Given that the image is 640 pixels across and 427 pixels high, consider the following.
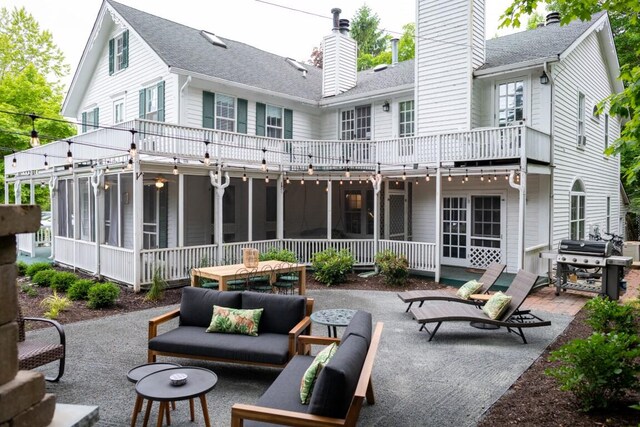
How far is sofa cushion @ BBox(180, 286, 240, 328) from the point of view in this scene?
20.4 feet

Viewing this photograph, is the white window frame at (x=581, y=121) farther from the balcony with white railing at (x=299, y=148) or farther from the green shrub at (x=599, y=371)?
the green shrub at (x=599, y=371)

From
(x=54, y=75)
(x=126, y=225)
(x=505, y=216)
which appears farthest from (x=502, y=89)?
(x=54, y=75)

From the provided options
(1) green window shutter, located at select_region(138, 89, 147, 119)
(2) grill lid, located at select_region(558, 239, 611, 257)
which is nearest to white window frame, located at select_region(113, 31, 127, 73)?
(1) green window shutter, located at select_region(138, 89, 147, 119)

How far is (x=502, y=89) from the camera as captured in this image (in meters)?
13.5

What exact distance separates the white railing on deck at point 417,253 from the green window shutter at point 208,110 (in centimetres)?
710

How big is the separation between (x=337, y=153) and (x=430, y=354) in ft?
30.2

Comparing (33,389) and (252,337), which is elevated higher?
(33,389)

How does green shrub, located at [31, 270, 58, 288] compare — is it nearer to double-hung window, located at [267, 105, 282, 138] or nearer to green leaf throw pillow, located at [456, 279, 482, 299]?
double-hung window, located at [267, 105, 282, 138]

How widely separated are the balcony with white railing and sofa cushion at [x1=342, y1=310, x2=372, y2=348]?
26.2 feet

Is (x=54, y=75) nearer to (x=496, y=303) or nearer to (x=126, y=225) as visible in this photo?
(x=126, y=225)

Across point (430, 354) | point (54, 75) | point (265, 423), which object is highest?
point (54, 75)

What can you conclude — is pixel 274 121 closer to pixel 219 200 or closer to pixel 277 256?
pixel 219 200

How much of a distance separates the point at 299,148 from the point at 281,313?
9553mm

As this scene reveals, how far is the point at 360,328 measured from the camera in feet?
14.7
